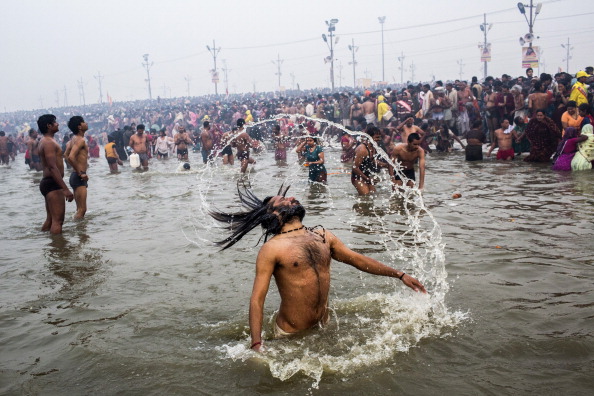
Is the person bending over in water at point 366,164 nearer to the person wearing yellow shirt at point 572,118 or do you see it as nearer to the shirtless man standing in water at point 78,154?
the shirtless man standing in water at point 78,154

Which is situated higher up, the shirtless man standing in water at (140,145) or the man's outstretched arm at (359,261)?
the shirtless man standing in water at (140,145)

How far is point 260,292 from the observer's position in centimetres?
352

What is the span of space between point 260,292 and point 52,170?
17.1ft

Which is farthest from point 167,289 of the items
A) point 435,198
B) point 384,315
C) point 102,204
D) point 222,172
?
point 222,172

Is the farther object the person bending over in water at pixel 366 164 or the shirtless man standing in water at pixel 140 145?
the shirtless man standing in water at pixel 140 145

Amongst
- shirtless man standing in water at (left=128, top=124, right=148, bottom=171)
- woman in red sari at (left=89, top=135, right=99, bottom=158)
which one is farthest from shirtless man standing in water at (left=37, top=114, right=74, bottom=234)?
woman in red sari at (left=89, top=135, right=99, bottom=158)

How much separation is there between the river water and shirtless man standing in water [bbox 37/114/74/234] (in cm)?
53

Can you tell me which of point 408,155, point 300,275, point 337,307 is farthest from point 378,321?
point 408,155

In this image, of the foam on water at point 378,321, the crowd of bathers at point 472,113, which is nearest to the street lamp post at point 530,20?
the crowd of bathers at point 472,113

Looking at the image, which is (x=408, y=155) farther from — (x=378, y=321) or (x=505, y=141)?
(x=505, y=141)

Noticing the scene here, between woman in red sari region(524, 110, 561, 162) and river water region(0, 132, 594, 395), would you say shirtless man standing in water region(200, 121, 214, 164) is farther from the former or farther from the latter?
woman in red sari region(524, 110, 561, 162)

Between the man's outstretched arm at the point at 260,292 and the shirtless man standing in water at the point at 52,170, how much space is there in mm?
4988

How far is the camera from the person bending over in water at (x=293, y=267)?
3535 millimetres

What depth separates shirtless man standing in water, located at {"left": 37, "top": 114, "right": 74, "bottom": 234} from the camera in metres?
7.48
